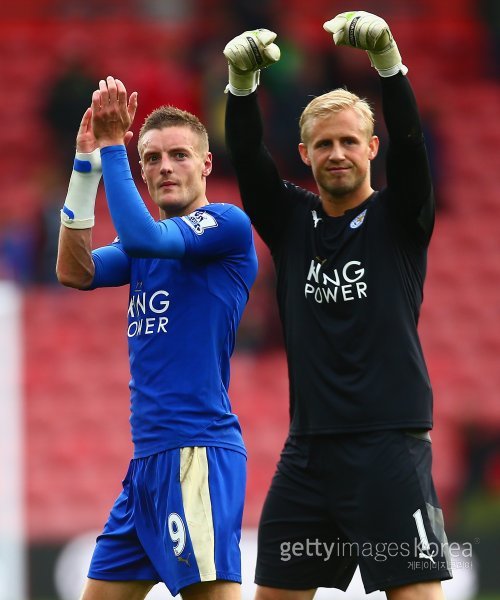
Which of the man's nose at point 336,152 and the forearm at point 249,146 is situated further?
the forearm at point 249,146

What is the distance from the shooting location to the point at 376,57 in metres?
4.27

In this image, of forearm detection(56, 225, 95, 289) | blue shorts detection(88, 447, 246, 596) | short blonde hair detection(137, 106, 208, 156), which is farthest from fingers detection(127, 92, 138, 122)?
blue shorts detection(88, 447, 246, 596)

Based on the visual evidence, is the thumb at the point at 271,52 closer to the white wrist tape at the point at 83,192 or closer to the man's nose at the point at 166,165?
the man's nose at the point at 166,165

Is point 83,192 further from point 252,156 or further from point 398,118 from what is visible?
point 398,118

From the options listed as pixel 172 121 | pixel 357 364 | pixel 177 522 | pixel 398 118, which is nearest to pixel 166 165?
pixel 172 121

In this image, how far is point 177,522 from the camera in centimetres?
421

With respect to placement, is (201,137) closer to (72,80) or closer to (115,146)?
(115,146)

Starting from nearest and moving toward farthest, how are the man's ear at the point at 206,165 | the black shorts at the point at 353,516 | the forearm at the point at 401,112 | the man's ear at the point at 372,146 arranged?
1. the black shorts at the point at 353,516
2. the forearm at the point at 401,112
3. the man's ear at the point at 372,146
4. the man's ear at the point at 206,165

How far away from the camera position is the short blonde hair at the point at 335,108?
4.39 metres

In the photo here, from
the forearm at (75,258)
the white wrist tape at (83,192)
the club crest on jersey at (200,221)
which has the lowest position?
the forearm at (75,258)

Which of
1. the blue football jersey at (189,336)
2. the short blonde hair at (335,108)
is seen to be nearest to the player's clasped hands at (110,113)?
the blue football jersey at (189,336)

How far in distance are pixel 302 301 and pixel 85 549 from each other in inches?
A: 204

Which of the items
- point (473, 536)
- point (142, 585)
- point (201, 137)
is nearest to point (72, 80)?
point (473, 536)

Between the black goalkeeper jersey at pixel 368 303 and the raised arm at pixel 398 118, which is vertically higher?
the raised arm at pixel 398 118
